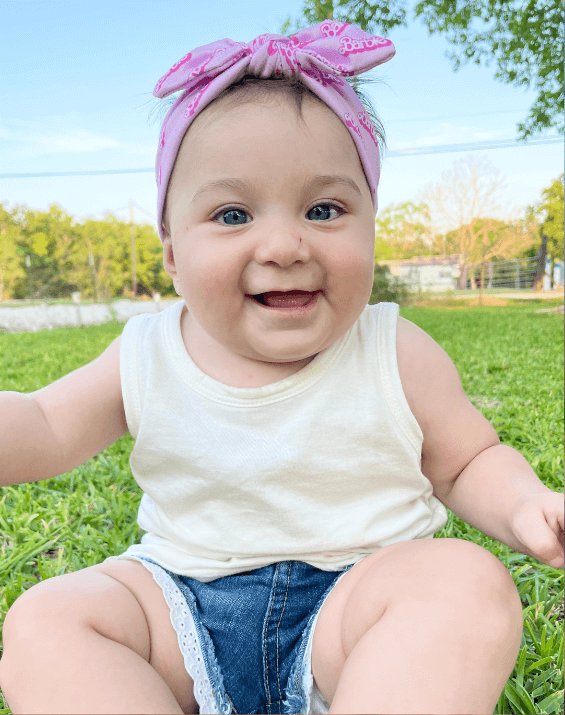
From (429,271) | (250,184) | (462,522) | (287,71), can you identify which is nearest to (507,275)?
(429,271)

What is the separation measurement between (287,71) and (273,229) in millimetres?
266

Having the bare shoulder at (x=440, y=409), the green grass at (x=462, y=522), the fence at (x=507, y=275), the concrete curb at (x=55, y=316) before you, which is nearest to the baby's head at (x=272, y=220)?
the bare shoulder at (x=440, y=409)

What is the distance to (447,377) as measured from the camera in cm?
104

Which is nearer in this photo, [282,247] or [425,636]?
[425,636]

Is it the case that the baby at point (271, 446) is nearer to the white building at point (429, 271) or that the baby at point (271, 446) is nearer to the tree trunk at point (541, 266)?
the white building at point (429, 271)

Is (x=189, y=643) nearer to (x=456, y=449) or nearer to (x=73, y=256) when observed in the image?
(x=456, y=449)

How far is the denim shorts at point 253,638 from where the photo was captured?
88cm

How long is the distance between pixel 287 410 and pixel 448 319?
6.93 metres

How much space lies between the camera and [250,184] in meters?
0.87

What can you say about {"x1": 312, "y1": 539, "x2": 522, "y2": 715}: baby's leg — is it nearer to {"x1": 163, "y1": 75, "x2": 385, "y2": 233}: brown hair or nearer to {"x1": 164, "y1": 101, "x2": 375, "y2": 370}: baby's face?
{"x1": 164, "y1": 101, "x2": 375, "y2": 370}: baby's face

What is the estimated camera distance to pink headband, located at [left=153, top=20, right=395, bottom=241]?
940mm

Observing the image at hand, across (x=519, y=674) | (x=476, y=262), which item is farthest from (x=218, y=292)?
(x=476, y=262)

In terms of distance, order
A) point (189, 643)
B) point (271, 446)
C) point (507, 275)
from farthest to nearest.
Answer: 1. point (507, 275)
2. point (271, 446)
3. point (189, 643)

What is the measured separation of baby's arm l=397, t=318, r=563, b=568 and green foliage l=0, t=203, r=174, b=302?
40.5 feet
